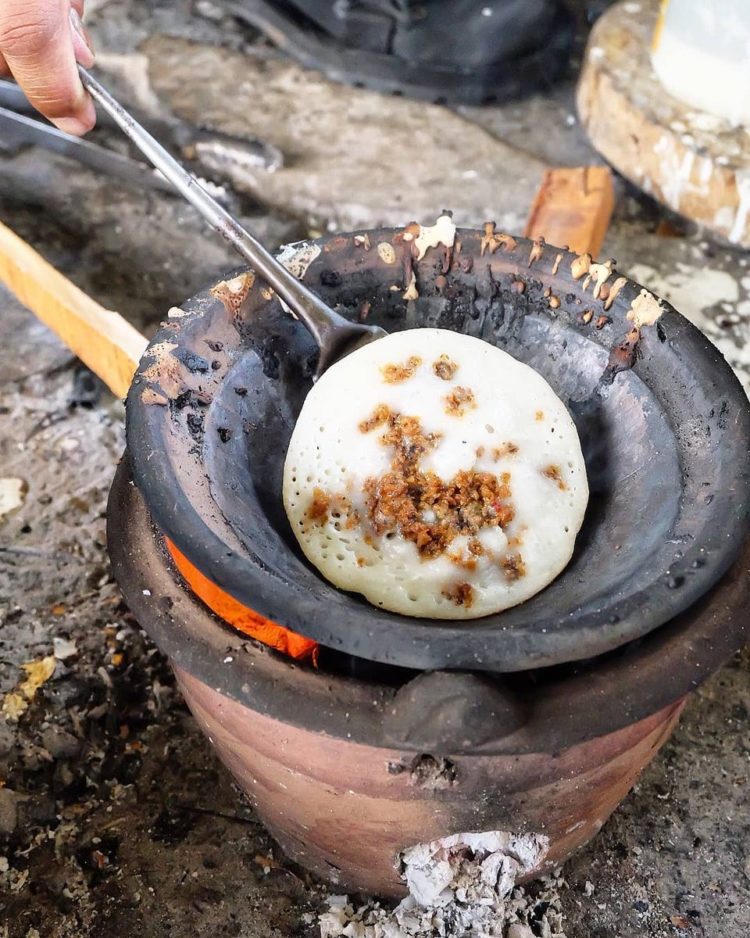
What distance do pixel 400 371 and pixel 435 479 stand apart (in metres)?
0.21

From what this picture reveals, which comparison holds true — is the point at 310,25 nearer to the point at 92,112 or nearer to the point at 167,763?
the point at 92,112

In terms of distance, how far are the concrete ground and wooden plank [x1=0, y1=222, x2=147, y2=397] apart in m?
0.16

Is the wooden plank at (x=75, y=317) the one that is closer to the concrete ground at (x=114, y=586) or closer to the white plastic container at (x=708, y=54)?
the concrete ground at (x=114, y=586)

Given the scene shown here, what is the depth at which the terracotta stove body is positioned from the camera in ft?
4.10

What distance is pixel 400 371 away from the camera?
5.27 feet

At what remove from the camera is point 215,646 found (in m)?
1.36

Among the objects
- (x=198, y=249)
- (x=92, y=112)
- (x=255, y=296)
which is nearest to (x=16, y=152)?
(x=198, y=249)

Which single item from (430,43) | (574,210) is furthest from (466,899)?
(430,43)

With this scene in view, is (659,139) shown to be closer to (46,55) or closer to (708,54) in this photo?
(708,54)

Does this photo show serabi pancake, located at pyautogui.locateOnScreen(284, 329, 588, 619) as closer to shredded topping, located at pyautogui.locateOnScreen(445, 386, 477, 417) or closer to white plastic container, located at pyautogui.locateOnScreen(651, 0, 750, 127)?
shredded topping, located at pyautogui.locateOnScreen(445, 386, 477, 417)

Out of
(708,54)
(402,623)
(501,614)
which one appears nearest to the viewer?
(402,623)

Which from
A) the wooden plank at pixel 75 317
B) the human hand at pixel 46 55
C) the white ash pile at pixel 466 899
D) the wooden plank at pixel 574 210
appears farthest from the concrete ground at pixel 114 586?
the human hand at pixel 46 55

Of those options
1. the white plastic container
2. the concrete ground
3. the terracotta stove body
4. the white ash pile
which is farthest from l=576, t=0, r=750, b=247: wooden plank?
the white ash pile

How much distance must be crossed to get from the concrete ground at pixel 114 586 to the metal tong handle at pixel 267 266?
3.11ft
